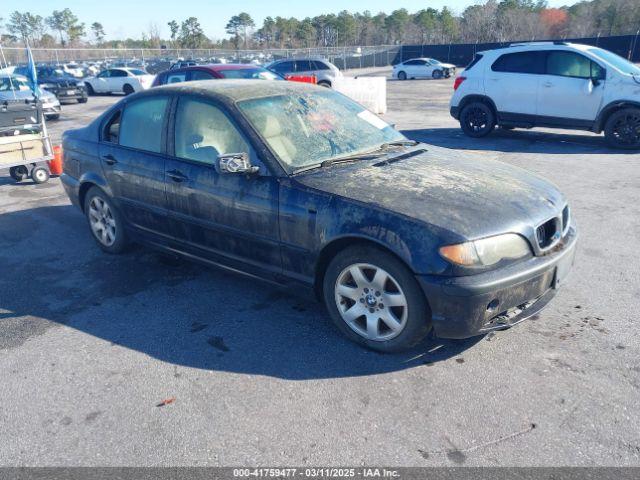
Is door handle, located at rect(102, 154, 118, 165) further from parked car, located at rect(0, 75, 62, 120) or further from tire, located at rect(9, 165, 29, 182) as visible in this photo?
parked car, located at rect(0, 75, 62, 120)

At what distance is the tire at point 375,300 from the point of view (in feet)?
10.3

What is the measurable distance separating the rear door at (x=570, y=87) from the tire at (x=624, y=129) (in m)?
0.34

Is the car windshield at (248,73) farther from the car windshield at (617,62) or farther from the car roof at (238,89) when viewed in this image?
the car roof at (238,89)

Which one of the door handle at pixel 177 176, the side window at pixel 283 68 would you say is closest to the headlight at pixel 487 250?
the door handle at pixel 177 176

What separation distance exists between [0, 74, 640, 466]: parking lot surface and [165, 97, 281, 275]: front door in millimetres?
474

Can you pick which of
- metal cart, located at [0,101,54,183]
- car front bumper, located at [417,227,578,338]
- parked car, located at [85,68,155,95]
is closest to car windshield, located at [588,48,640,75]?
car front bumper, located at [417,227,578,338]

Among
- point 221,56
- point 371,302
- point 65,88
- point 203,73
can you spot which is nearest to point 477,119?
point 203,73

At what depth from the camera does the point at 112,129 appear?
506 cm

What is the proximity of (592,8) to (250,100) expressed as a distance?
8418 centimetres

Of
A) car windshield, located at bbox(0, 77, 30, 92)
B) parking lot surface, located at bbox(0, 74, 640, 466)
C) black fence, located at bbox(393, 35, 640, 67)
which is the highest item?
black fence, located at bbox(393, 35, 640, 67)

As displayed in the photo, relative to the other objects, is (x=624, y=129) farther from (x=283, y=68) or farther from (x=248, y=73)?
(x=283, y=68)

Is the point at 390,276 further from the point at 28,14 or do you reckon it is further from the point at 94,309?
the point at 28,14

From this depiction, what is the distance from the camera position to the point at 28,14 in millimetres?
110000

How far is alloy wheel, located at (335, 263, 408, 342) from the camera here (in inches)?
127
